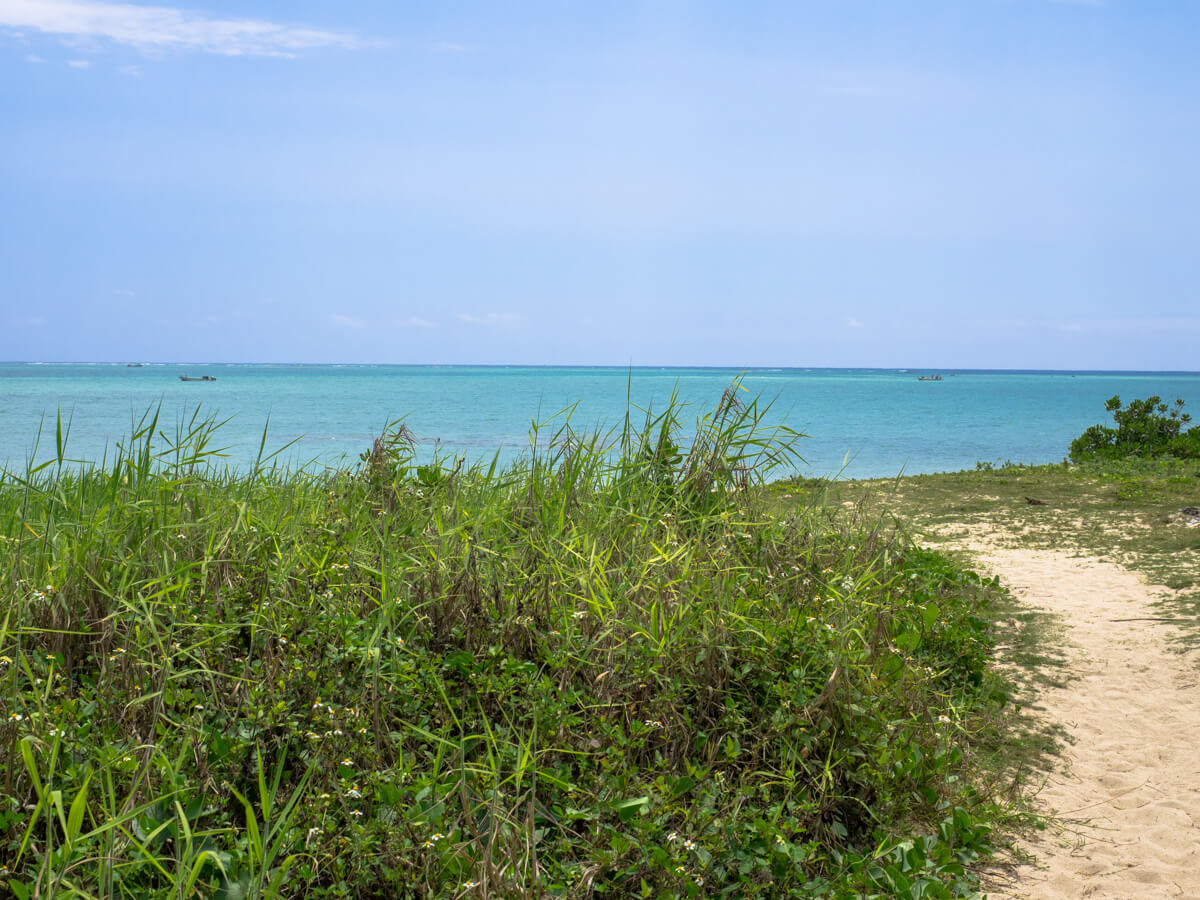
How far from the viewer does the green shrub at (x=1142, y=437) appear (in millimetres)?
13453

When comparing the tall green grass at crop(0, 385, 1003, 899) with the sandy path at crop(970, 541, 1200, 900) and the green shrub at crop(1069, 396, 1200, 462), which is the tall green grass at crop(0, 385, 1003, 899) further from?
the green shrub at crop(1069, 396, 1200, 462)

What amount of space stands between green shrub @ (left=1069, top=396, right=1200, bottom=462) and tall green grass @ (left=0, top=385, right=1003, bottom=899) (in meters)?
11.8

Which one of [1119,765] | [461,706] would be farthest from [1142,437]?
[461,706]

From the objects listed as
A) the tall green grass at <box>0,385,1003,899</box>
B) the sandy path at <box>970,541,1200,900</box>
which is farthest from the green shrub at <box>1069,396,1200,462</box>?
the tall green grass at <box>0,385,1003,899</box>

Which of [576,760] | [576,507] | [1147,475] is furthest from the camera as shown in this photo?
[1147,475]

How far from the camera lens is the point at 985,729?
3947mm

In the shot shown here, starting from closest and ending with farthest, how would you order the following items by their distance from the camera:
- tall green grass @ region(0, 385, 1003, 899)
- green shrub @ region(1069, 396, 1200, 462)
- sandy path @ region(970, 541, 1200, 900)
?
tall green grass @ region(0, 385, 1003, 899), sandy path @ region(970, 541, 1200, 900), green shrub @ region(1069, 396, 1200, 462)

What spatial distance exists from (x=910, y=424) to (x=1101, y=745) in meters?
33.9

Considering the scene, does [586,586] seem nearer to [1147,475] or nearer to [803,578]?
[803,578]

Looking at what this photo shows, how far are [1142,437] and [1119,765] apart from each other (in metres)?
13.0

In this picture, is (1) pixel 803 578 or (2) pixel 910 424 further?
(2) pixel 910 424

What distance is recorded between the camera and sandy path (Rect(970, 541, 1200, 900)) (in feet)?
9.51

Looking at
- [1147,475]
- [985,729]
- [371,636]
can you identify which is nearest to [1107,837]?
[985,729]

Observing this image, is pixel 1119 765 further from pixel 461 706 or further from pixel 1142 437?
pixel 1142 437
